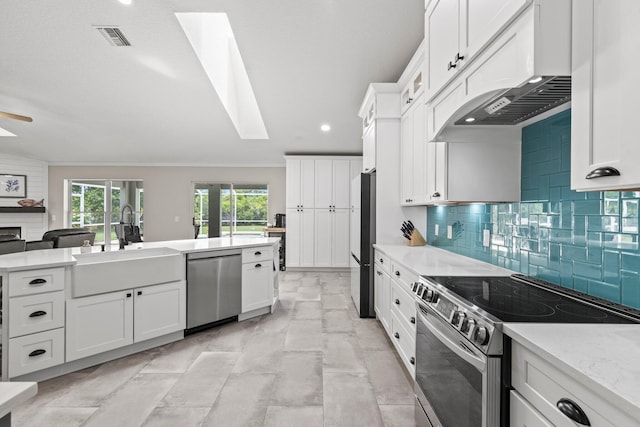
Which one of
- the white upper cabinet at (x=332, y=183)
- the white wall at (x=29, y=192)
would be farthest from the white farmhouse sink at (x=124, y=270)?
the white wall at (x=29, y=192)

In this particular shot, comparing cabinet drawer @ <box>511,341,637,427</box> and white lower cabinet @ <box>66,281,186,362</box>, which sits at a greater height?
cabinet drawer @ <box>511,341,637,427</box>

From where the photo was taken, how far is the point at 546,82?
1183 mm

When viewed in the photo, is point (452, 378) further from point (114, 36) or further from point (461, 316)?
point (114, 36)

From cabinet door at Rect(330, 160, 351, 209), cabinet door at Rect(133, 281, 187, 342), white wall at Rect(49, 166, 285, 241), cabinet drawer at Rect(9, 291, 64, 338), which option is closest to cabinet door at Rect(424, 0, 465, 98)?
cabinet door at Rect(133, 281, 187, 342)

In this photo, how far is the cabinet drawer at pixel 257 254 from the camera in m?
3.46

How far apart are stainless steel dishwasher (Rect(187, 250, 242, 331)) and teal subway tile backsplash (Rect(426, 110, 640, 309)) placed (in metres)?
2.45

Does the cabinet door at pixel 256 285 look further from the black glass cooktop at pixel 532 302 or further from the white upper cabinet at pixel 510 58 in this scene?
the white upper cabinet at pixel 510 58

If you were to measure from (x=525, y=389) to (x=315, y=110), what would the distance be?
4.13 metres

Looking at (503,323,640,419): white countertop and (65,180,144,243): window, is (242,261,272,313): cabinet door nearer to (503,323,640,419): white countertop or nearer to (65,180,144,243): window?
(503,323,640,419): white countertop

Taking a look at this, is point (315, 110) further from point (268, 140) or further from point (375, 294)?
point (375, 294)

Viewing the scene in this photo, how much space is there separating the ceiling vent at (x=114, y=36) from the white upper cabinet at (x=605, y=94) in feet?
11.9

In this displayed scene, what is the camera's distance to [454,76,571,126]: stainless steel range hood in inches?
47.7

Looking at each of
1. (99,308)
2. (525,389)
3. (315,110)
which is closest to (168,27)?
(315,110)

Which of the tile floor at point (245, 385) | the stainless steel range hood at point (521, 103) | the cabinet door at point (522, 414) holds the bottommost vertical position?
the tile floor at point (245, 385)
